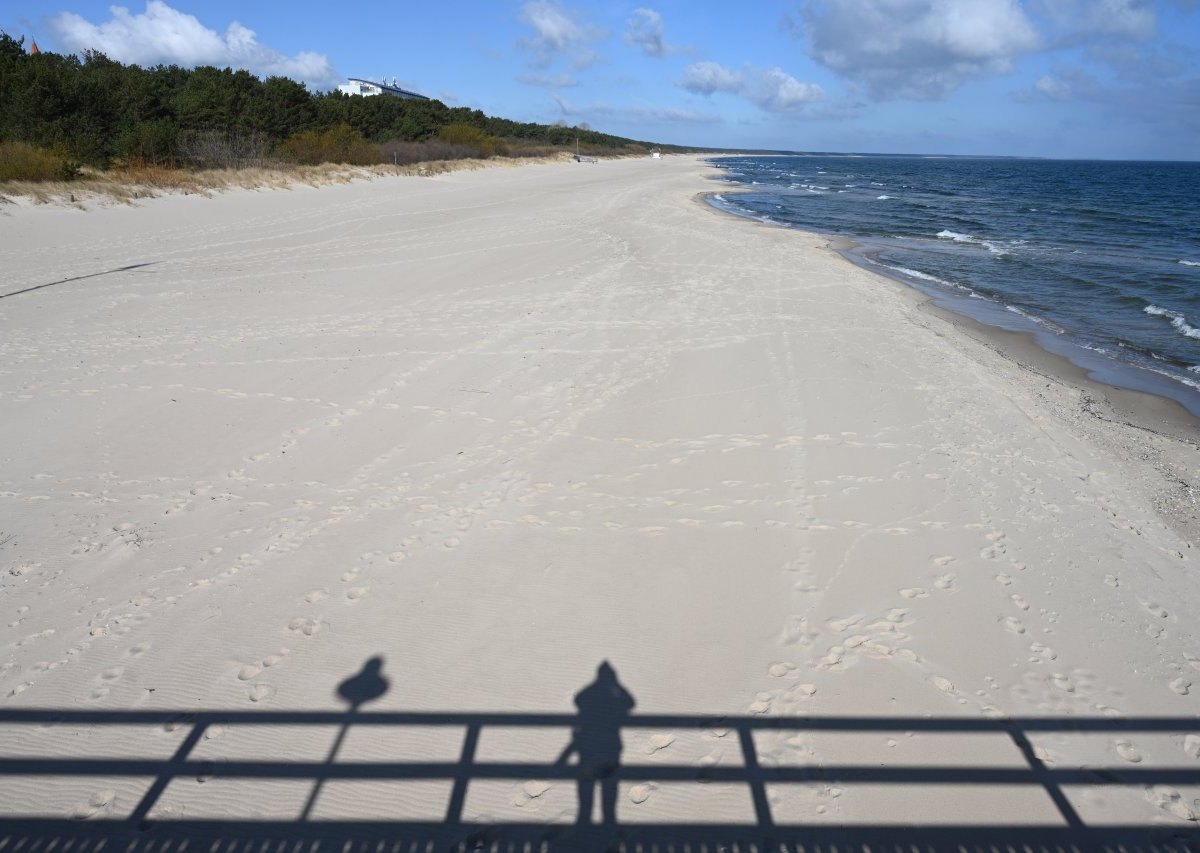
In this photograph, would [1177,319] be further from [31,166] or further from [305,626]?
[31,166]

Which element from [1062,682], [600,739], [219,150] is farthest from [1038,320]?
[219,150]

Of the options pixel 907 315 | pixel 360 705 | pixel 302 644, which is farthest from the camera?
pixel 907 315

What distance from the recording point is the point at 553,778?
9.81ft

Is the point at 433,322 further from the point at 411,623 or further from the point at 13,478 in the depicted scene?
the point at 411,623

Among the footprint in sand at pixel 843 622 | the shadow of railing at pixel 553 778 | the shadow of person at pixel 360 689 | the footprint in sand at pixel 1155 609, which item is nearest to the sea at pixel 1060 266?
the footprint in sand at pixel 1155 609

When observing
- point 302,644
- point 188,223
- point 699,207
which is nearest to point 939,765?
point 302,644

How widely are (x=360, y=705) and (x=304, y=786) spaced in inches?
18.1

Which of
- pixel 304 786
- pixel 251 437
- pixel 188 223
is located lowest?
pixel 304 786

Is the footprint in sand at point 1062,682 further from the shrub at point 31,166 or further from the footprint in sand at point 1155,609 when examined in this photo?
the shrub at point 31,166

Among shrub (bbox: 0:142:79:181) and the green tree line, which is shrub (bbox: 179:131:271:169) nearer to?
the green tree line

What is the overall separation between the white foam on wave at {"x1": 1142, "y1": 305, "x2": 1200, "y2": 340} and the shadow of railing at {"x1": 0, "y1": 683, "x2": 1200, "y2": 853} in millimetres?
11735

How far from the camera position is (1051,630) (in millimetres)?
4020

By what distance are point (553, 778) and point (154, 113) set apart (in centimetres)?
3468

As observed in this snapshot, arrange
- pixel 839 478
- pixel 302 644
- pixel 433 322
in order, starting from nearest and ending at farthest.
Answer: pixel 302 644
pixel 839 478
pixel 433 322
